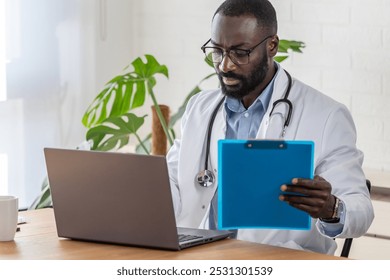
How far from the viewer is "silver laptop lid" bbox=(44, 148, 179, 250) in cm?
208

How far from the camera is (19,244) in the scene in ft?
7.26

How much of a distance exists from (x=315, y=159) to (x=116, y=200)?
0.59 m

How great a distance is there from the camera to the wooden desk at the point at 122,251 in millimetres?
2074

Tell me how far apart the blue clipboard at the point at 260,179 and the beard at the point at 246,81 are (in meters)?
0.49

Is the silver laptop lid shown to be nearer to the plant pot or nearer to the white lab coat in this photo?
the white lab coat

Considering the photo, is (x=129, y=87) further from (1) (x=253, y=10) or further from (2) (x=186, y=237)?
(2) (x=186, y=237)

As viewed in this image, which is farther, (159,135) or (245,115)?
(159,135)

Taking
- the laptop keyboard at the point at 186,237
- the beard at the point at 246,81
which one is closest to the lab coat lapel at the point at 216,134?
the beard at the point at 246,81

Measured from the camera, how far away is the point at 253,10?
253 centimetres

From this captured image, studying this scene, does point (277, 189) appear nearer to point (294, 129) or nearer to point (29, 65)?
point (294, 129)

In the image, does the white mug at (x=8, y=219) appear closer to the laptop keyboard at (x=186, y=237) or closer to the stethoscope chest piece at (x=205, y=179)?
the laptop keyboard at (x=186, y=237)

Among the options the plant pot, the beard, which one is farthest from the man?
the plant pot

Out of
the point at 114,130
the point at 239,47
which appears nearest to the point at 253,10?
the point at 239,47
